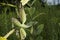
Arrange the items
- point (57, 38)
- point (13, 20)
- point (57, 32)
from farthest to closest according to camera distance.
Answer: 1. point (57, 32)
2. point (57, 38)
3. point (13, 20)

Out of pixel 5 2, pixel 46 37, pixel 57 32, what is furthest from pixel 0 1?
pixel 57 32

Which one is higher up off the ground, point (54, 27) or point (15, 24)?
point (15, 24)

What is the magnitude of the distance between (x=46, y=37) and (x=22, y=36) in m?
1.88

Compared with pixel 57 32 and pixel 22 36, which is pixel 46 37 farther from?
pixel 22 36

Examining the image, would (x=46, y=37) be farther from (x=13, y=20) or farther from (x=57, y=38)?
(x=13, y=20)

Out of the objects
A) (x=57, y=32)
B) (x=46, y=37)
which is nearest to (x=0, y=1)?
(x=46, y=37)

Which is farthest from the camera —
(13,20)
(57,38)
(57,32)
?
(57,32)

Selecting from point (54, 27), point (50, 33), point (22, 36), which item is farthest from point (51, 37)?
point (22, 36)

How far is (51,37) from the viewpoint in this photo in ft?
7.27

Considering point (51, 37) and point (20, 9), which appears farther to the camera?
point (51, 37)

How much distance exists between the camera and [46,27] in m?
2.28

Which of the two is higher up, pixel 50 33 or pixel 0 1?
pixel 0 1

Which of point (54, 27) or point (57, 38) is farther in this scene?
point (54, 27)

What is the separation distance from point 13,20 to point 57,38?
1.91m
